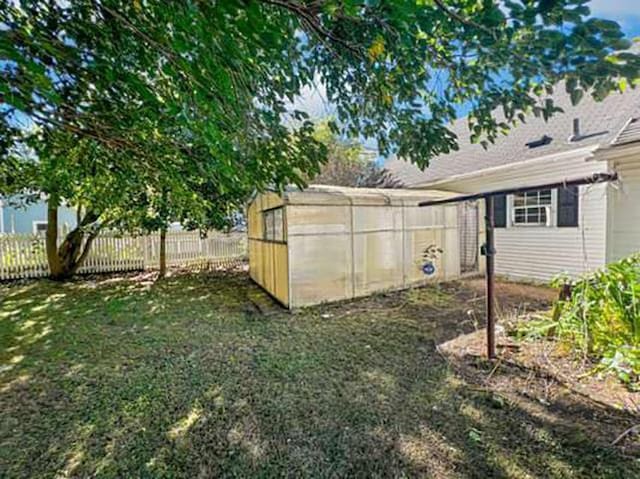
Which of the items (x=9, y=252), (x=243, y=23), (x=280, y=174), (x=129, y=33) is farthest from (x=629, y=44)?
(x=9, y=252)

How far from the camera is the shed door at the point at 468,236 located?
850cm

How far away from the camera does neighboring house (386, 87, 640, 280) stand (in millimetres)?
5926

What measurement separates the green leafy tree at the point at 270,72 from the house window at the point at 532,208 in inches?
211

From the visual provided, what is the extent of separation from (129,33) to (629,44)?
3032 mm

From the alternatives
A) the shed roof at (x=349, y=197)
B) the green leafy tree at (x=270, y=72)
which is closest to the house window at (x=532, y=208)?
the shed roof at (x=349, y=197)

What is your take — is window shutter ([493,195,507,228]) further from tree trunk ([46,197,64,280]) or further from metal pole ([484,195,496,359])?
tree trunk ([46,197,64,280])

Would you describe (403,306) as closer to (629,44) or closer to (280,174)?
(280,174)

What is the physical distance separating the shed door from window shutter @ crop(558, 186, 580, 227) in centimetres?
194

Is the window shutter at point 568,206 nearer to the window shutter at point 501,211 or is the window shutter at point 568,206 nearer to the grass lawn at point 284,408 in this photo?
the window shutter at point 501,211

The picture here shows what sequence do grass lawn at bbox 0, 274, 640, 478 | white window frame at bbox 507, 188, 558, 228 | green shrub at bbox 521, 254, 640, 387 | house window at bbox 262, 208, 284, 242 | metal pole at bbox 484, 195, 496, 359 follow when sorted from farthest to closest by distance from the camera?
white window frame at bbox 507, 188, 558, 228
house window at bbox 262, 208, 284, 242
metal pole at bbox 484, 195, 496, 359
green shrub at bbox 521, 254, 640, 387
grass lawn at bbox 0, 274, 640, 478

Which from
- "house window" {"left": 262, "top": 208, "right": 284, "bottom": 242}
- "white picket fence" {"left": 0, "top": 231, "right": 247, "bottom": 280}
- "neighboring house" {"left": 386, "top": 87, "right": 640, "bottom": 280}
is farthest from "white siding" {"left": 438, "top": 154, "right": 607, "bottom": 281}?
"white picket fence" {"left": 0, "top": 231, "right": 247, "bottom": 280}

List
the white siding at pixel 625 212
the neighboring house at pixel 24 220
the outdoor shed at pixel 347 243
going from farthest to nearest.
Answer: the neighboring house at pixel 24 220, the outdoor shed at pixel 347 243, the white siding at pixel 625 212

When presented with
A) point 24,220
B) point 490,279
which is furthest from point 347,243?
point 24,220

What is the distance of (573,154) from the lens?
641 centimetres
